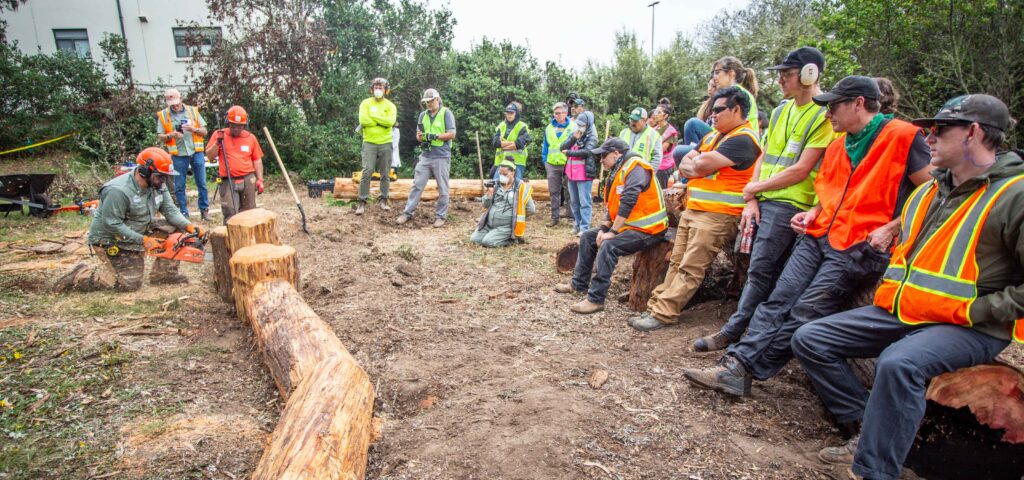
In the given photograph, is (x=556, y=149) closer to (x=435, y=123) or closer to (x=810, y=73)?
(x=435, y=123)

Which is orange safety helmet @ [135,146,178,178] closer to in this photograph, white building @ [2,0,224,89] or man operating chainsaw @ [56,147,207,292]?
man operating chainsaw @ [56,147,207,292]

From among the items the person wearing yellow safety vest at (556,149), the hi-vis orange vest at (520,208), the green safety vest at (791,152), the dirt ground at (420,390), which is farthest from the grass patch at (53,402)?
the person wearing yellow safety vest at (556,149)

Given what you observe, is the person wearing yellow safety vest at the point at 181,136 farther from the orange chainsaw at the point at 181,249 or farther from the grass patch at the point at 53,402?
the grass patch at the point at 53,402

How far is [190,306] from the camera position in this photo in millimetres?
5352

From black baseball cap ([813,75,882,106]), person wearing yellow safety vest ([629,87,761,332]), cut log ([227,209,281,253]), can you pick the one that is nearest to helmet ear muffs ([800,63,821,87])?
black baseball cap ([813,75,882,106])

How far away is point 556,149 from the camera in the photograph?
9.05m

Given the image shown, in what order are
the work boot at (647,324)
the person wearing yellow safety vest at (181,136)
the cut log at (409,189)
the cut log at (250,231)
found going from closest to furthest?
1. the work boot at (647,324)
2. the cut log at (250,231)
3. the person wearing yellow safety vest at (181,136)
4. the cut log at (409,189)

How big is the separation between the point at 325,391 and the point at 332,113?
Result: 1251 centimetres

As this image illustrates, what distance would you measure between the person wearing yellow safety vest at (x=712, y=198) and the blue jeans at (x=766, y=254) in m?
0.48

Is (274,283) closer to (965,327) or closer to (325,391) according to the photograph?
(325,391)

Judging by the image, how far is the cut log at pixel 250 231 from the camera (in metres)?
5.30

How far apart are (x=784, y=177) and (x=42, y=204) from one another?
1093 cm

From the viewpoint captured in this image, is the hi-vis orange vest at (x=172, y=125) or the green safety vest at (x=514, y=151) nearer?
the hi-vis orange vest at (x=172, y=125)

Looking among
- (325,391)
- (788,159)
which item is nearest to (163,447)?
(325,391)
